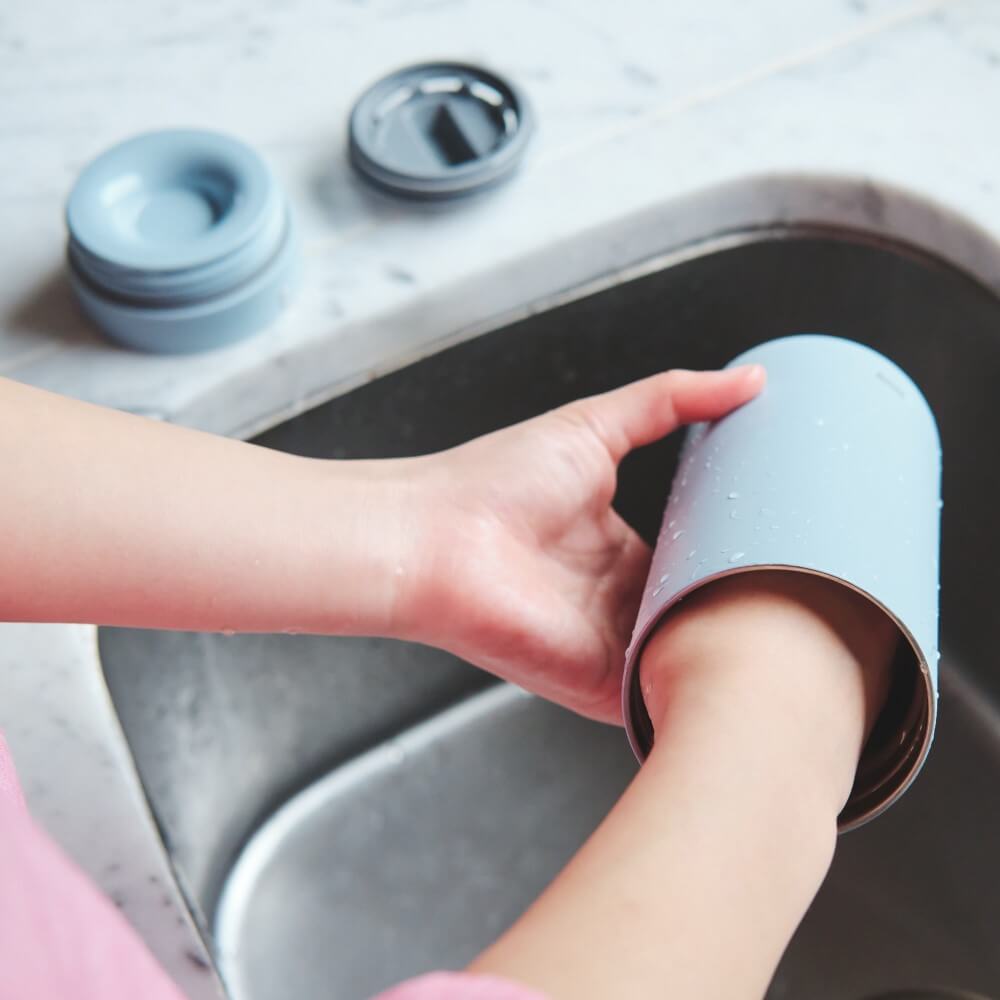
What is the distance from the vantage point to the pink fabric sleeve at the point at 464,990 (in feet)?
0.96

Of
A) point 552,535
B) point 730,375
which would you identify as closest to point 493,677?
point 552,535

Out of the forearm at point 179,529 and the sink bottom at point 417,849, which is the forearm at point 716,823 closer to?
the forearm at point 179,529

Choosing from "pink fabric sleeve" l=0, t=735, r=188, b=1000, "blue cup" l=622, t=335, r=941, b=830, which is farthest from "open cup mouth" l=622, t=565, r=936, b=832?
"pink fabric sleeve" l=0, t=735, r=188, b=1000

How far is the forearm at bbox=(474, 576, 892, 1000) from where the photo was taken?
0.34m

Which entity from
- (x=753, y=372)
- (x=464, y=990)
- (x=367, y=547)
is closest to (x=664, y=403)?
(x=753, y=372)

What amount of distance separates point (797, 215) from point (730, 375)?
0.19 meters

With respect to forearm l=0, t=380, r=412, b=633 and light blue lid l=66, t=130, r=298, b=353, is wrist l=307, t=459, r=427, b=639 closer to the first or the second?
forearm l=0, t=380, r=412, b=633

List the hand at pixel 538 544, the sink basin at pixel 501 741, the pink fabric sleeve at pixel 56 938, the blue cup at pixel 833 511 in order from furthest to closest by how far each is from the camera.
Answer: the sink basin at pixel 501 741, the hand at pixel 538 544, the blue cup at pixel 833 511, the pink fabric sleeve at pixel 56 938

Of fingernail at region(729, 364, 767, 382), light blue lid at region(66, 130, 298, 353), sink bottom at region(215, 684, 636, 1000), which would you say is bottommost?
sink bottom at region(215, 684, 636, 1000)

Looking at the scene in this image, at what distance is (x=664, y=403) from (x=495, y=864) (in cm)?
37

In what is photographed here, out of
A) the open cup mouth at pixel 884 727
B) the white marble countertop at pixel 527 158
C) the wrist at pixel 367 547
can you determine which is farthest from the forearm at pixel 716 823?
the white marble countertop at pixel 527 158

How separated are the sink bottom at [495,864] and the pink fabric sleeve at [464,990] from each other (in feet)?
1.41

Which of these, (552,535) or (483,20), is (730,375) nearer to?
(552,535)

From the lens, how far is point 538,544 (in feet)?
1.86
